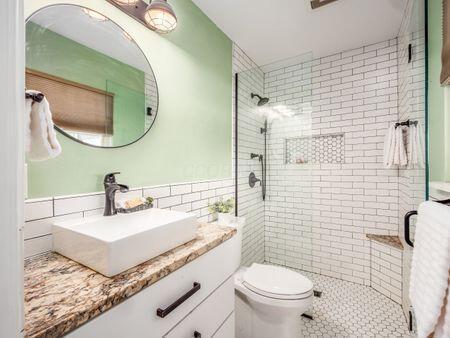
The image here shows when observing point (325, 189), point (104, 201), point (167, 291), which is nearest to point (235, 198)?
point (325, 189)

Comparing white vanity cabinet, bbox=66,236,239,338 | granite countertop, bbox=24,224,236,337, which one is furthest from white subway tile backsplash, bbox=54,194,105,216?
white vanity cabinet, bbox=66,236,239,338

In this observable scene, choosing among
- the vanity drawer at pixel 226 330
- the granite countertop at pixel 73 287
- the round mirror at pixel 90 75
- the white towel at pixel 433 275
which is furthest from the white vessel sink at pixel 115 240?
the white towel at pixel 433 275

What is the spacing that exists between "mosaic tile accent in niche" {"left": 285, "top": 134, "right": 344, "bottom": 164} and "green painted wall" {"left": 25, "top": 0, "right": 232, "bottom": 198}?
80 cm

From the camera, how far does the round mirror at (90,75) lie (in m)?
0.93

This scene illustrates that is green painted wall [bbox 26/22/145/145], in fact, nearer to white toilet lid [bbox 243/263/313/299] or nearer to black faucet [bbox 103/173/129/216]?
black faucet [bbox 103/173/129/216]

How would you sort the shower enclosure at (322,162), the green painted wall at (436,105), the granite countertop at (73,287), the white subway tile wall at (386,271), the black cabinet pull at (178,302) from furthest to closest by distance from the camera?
1. the shower enclosure at (322,162)
2. the white subway tile wall at (386,271)
3. the green painted wall at (436,105)
4. the black cabinet pull at (178,302)
5. the granite countertop at (73,287)

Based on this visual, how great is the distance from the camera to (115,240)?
2.29 feet

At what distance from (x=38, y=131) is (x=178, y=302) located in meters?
0.77

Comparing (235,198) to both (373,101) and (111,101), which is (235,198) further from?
(373,101)

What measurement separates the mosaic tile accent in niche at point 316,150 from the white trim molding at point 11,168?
2405 mm

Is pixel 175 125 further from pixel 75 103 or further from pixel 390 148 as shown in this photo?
pixel 390 148

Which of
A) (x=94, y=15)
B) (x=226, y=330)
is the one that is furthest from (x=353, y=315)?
(x=94, y=15)

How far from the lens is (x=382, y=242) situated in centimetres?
216

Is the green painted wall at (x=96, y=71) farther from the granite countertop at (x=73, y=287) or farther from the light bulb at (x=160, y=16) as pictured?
the granite countertop at (x=73, y=287)
